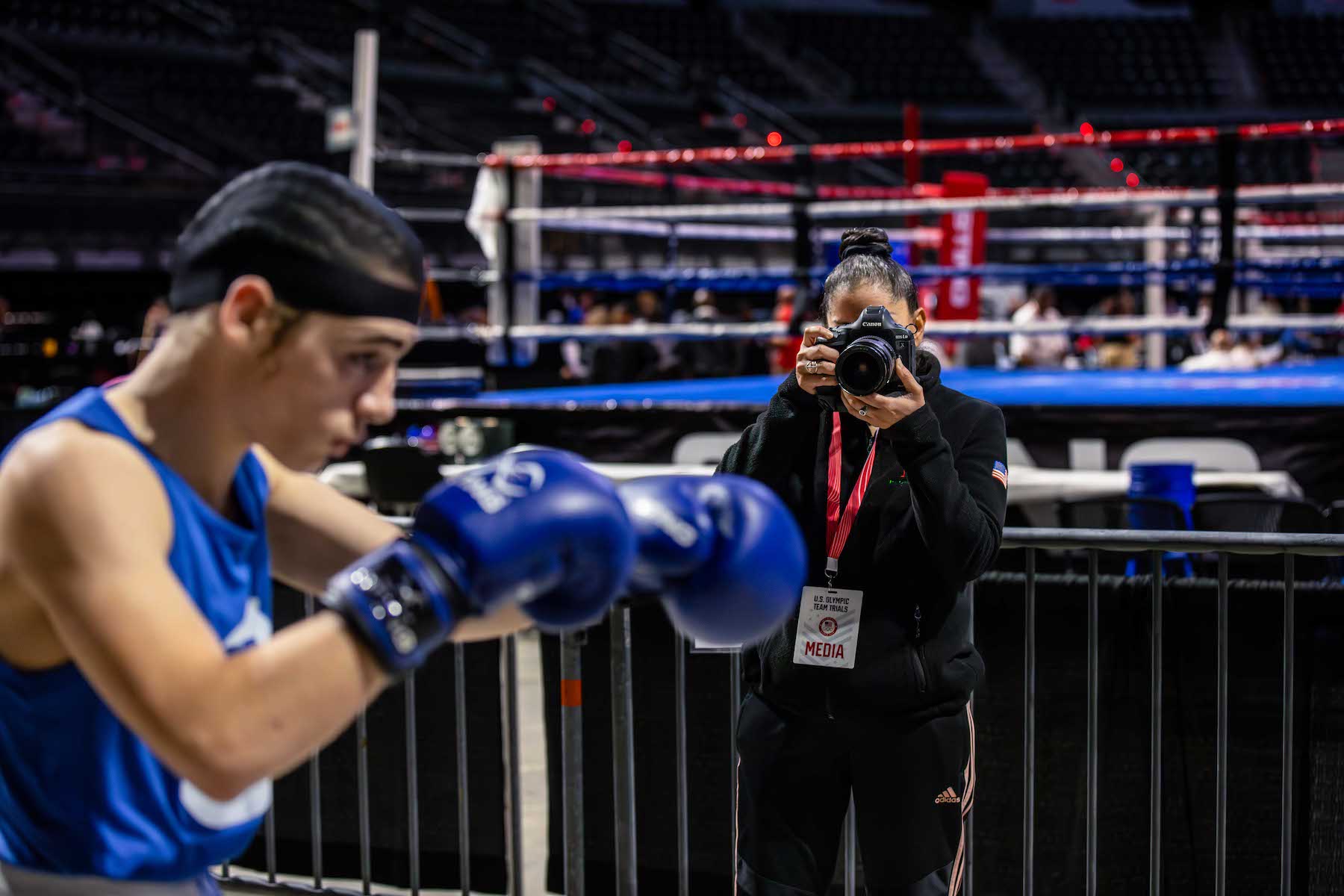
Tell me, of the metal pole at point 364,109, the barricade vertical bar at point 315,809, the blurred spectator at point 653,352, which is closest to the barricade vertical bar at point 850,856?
the barricade vertical bar at point 315,809

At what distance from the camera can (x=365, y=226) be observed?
3.42 ft

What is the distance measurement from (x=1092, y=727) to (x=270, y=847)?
1.77 meters

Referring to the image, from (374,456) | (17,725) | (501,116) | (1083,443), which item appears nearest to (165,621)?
(17,725)

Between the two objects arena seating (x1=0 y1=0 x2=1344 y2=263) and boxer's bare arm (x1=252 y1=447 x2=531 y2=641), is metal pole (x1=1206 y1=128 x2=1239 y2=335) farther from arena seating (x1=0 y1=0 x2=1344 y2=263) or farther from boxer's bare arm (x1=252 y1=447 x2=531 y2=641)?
arena seating (x1=0 y1=0 x2=1344 y2=263)

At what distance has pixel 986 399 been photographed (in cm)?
483

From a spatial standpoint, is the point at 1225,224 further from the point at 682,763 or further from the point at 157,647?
the point at 157,647

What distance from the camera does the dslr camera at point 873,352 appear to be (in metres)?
1.86

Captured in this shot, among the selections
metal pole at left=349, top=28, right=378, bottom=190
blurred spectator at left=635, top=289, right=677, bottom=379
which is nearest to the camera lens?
metal pole at left=349, top=28, right=378, bottom=190

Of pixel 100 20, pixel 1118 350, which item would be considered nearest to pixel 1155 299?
pixel 1118 350

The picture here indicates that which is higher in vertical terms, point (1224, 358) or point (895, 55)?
point (895, 55)

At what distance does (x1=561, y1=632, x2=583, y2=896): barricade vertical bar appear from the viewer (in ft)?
8.04

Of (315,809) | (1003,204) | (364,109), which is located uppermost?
(364,109)

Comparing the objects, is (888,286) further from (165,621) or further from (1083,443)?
(1083,443)

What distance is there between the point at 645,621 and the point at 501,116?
16.3 m
